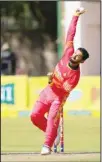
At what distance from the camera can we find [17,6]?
118ft

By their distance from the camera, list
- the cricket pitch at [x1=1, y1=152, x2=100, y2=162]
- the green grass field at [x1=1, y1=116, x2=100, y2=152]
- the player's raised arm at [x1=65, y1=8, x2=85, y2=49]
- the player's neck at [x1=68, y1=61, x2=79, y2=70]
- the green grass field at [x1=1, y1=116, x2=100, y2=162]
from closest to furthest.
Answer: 1. the player's neck at [x1=68, y1=61, x2=79, y2=70]
2. the player's raised arm at [x1=65, y1=8, x2=85, y2=49]
3. the cricket pitch at [x1=1, y1=152, x2=100, y2=162]
4. the green grass field at [x1=1, y1=116, x2=100, y2=162]
5. the green grass field at [x1=1, y1=116, x2=100, y2=152]

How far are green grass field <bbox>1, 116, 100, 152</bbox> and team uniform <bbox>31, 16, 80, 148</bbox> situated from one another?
3.12m

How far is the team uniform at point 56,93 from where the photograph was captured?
28.6 ft

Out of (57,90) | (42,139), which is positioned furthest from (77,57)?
(42,139)

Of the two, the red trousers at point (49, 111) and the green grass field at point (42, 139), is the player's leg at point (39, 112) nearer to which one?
the red trousers at point (49, 111)

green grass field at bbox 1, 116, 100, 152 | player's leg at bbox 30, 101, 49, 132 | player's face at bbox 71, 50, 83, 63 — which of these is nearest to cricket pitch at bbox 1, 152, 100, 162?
green grass field at bbox 1, 116, 100, 152

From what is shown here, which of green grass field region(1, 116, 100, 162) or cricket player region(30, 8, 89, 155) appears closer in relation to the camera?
cricket player region(30, 8, 89, 155)

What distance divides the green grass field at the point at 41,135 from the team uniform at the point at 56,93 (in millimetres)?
3117

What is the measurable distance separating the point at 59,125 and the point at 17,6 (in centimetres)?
2712

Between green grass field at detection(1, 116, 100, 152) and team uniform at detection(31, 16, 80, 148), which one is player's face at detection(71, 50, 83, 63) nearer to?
team uniform at detection(31, 16, 80, 148)

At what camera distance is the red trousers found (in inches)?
344

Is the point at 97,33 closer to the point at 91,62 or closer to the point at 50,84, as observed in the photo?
the point at 91,62

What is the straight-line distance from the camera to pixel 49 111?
29.0 feet

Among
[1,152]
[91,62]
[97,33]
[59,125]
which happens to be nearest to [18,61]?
[97,33]
